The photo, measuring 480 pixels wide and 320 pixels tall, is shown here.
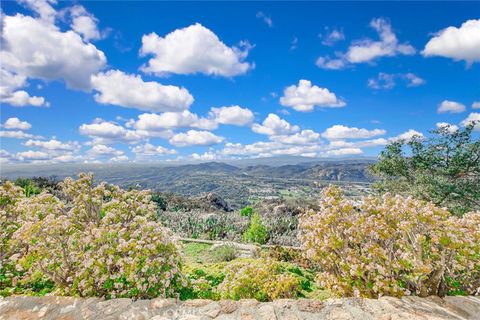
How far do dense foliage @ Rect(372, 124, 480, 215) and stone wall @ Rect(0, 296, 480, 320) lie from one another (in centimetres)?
1348

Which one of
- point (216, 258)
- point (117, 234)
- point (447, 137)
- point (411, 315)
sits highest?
point (447, 137)

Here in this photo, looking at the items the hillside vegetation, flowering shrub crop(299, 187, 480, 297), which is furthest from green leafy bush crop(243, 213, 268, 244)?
flowering shrub crop(299, 187, 480, 297)

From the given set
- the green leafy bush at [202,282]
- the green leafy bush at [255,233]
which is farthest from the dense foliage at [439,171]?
the green leafy bush at [202,282]

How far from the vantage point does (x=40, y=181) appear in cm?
2239

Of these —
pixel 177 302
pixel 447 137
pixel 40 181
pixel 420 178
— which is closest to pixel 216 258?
pixel 177 302

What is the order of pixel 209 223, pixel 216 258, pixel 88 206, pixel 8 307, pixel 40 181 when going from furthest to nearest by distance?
pixel 40 181 → pixel 209 223 → pixel 216 258 → pixel 88 206 → pixel 8 307

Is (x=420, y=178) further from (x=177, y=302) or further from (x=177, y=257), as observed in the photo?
(x=177, y=302)

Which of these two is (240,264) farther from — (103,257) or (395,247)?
(395,247)

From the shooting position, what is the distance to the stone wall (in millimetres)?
3459

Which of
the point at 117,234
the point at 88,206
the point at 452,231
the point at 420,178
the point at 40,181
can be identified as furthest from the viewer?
the point at 40,181

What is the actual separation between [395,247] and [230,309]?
3459 mm

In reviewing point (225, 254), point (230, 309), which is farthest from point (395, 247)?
point (225, 254)

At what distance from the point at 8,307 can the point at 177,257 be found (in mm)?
2289

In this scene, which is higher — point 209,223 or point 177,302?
point 177,302
